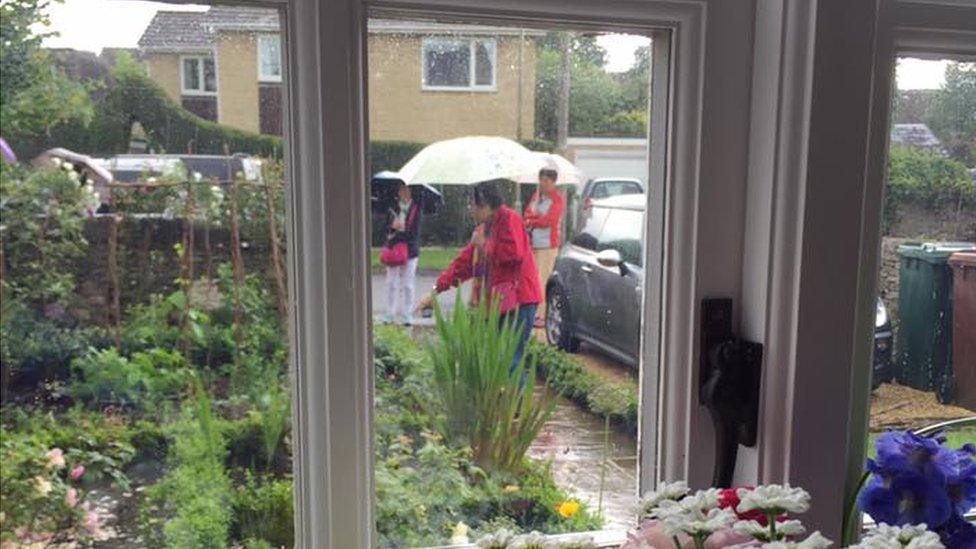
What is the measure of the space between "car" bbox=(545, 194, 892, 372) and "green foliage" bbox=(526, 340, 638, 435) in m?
0.02

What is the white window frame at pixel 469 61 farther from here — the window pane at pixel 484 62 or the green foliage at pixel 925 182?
the green foliage at pixel 925 182

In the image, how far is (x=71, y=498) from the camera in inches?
35.7

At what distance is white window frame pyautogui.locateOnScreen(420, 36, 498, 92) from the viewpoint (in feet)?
3.11

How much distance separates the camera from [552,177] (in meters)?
1.01

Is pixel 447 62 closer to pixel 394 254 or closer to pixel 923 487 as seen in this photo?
pixel 394 254

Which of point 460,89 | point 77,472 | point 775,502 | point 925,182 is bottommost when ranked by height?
point 77,472

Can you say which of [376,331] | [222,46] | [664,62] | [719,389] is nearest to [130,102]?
[222,46]

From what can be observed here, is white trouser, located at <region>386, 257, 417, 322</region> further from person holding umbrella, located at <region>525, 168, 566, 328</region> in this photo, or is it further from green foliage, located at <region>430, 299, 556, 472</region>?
person holding umbrella, located at <region>525, 168, 566, 328</region>

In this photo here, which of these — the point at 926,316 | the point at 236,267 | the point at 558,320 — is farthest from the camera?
the point at 926,316

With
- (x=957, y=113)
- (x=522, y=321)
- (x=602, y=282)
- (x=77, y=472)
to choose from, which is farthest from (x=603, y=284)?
(x=77, y=472)

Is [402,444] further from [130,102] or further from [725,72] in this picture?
[725,72]

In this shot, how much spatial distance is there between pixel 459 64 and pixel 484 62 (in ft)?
0.10

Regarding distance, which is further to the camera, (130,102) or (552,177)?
(552,177)

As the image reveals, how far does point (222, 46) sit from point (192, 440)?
0.43 m
